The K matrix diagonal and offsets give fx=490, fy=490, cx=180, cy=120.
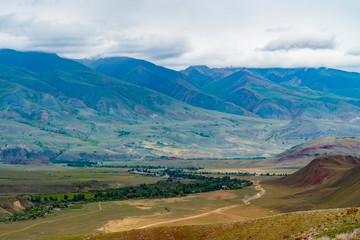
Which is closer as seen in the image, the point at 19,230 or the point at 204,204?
the point at 19,230

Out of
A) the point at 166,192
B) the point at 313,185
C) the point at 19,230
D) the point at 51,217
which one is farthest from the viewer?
the point at 166,192

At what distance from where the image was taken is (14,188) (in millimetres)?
151125

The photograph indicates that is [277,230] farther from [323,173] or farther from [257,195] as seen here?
[323,173]

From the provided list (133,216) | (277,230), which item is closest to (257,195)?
(133,216)

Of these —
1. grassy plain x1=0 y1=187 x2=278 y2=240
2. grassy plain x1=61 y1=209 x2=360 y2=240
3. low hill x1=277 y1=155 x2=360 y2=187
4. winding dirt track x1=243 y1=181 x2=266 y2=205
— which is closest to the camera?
grassy plain x1=61 y1=209 x2=360 y2=240

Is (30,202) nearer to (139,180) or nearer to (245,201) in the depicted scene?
(245,201)

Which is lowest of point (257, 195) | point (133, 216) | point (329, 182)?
point (257, 195)

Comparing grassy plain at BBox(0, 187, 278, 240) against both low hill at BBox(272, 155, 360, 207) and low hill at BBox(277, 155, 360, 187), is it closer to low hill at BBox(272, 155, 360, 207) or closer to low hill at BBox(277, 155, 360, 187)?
low hill at BBox(272, 155, 360, 207)

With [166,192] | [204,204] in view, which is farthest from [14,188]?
[204,204]

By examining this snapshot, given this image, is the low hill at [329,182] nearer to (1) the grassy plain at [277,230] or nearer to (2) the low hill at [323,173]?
(2) the low hill at [323,173]

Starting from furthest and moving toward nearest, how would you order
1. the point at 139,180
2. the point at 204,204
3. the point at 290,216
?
the point at 139,180, the point at 204,204, the point at 290,216

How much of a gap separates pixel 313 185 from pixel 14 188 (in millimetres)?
89147

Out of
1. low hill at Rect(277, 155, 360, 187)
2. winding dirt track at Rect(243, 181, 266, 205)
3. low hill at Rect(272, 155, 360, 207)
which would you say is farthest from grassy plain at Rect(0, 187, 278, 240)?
low hill at Rect(277, 155, 360, 187)

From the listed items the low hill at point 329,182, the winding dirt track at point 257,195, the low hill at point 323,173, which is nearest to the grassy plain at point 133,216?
the winding dirt track at point 257,195
